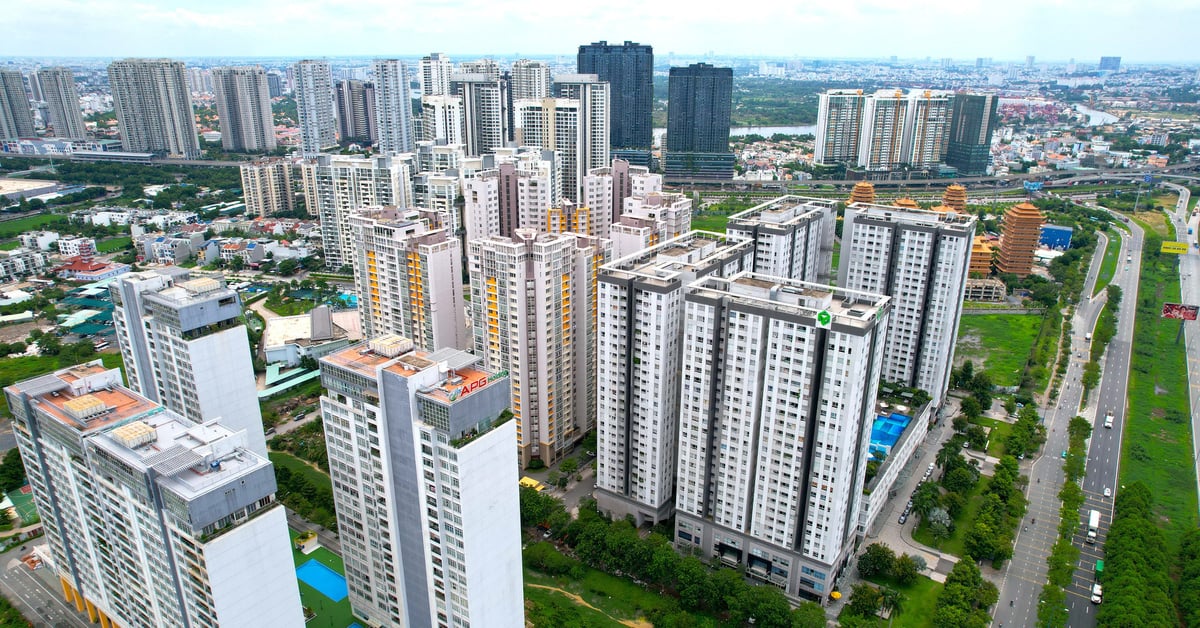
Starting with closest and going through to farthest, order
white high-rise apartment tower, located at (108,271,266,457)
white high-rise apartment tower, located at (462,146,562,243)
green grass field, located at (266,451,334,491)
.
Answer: white high-rise apartment tower, located at (108,271,266,457)
green grass field, located at (266,451,334,491)
white high-rise apartment tower, located at (462,146,562,243)

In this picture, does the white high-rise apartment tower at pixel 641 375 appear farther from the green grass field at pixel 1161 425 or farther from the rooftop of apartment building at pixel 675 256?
the green grass field at pixel 1161 425

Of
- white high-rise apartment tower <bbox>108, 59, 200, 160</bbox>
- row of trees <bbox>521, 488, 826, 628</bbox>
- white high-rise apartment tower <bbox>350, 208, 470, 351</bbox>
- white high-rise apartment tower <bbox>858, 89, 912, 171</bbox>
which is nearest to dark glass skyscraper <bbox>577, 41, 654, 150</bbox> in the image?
white high-rise apartment tower <bbox>858, 89, 912, 171</bbox>

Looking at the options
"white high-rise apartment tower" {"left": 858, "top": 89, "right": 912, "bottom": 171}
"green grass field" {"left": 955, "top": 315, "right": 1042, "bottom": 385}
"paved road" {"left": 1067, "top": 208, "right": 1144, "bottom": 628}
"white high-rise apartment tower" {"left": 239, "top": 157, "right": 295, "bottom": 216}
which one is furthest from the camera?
"white high-rise apartment tower" {"left": 858, "top": 89, "right": 912, "bottom": 171}

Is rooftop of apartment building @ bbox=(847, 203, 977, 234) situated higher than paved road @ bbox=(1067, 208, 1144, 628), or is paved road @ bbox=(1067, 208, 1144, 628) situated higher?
rooftop of apartment building @ bbox=(847, 203, 977, 234)

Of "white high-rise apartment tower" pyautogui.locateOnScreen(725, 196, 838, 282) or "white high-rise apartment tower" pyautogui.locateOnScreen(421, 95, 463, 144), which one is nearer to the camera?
"white high-rise apartment tower" pyautogui.locateOnScreen(725, 196, 838, 282)

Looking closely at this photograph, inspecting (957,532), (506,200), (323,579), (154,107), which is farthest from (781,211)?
(154,107)

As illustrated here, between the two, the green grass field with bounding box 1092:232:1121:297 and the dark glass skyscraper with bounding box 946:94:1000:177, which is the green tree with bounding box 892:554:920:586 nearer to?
the green grass field with bounding box 1092:232:1121:297

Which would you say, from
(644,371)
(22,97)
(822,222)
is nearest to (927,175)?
(822,222)

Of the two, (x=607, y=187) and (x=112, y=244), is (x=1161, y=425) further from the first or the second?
(x=112, y=244)
